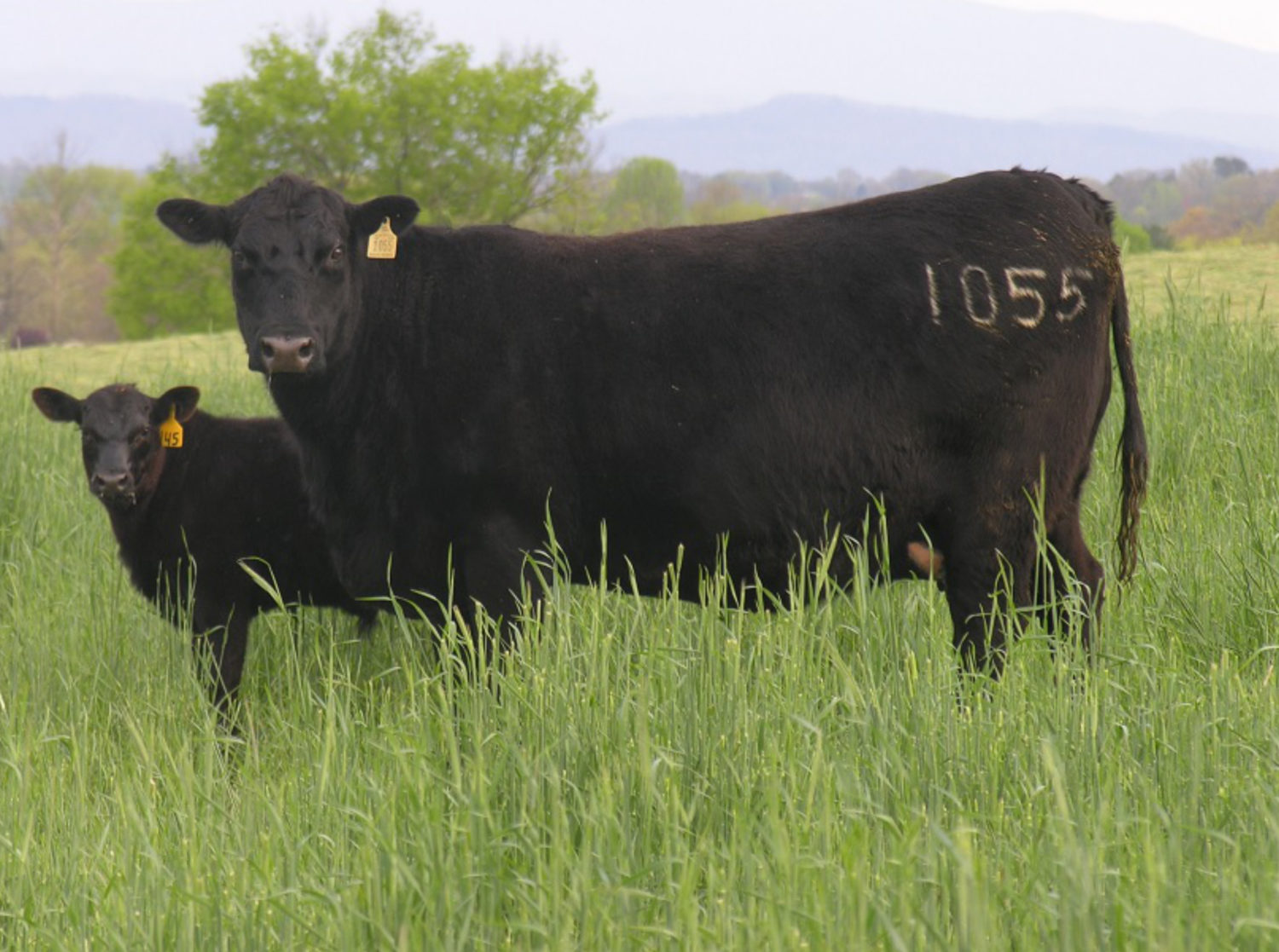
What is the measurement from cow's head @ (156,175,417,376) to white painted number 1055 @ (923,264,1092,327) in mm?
2008

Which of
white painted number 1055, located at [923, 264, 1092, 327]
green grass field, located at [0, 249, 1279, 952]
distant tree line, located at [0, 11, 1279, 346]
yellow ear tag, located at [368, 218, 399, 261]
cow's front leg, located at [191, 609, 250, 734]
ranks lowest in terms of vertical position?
cow's front leg, located at [191, 609, 250, 734]

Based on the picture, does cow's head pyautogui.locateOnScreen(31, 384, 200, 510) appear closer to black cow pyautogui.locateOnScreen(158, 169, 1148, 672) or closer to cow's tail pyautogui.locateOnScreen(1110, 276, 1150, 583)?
black cow pyautogui.locateOnScreen(158, 169, 1148, 672)

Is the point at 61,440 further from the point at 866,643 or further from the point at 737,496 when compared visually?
the point at 866,643

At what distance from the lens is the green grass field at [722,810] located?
8.30 ft

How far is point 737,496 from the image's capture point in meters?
4.86

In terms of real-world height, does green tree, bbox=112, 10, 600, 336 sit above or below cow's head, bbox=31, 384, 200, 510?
above

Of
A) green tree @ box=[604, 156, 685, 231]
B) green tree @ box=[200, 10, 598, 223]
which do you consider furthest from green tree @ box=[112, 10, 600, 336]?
green tree @ box=[604, 156, 685, 231]

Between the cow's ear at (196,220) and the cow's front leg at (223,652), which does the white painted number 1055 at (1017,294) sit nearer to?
the cow's ear at (196,220)

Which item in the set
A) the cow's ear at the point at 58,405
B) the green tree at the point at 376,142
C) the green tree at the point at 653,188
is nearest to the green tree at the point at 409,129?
the green tree at the point at 376,142

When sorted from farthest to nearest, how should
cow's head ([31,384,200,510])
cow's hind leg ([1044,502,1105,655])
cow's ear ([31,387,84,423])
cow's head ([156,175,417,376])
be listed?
cow's ear ([31,387,84,423]) → cow's head ([31,384,200,510]) → cow's hind leg ([1044,502,1105,655]) → cow's head ([156,175,417,376])

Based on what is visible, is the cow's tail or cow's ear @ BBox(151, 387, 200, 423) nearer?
the cow's tail

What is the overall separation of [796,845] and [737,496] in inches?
89.7

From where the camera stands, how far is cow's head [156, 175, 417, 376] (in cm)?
500

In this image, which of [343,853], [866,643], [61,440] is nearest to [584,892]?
[343,853]
